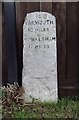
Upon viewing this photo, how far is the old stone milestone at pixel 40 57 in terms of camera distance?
582cm

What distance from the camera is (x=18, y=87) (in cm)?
596

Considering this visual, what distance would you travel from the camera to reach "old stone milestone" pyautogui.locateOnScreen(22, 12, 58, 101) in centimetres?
582

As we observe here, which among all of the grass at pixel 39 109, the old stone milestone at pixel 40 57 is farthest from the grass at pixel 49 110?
the old stone milestone at pixel 40 57

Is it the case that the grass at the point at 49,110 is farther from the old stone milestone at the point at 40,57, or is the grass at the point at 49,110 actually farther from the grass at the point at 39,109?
the old stone milestone at the point at 40,57

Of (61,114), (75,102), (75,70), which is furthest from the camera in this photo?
(75,70)

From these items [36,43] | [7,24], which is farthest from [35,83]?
[7,24]

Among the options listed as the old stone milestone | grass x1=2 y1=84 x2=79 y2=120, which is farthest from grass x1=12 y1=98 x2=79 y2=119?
the old stone milestone

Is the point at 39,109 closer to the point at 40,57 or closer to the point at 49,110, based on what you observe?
the point at 49,110

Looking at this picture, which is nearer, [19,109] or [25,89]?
[19,109]

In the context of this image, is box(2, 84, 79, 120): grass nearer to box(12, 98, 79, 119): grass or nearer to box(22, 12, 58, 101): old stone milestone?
box(12, 98, 79, 119): grass

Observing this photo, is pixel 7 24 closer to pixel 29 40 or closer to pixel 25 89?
pixel 29 40

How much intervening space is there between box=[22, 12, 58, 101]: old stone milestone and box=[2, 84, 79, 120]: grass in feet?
0.51

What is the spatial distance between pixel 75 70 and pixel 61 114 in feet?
3.53

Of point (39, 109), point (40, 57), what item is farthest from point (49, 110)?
point (40, 57)
